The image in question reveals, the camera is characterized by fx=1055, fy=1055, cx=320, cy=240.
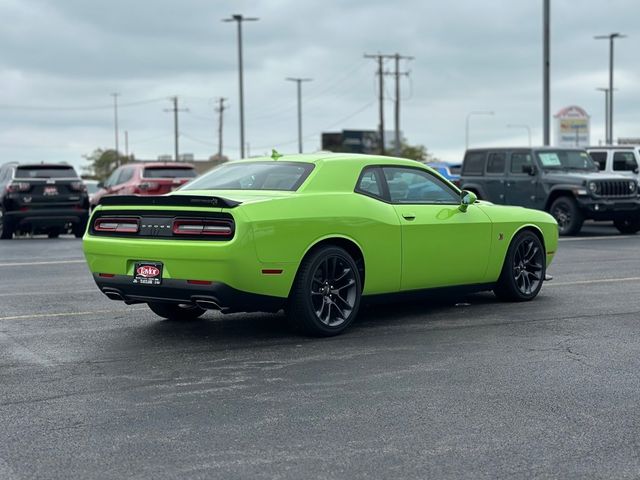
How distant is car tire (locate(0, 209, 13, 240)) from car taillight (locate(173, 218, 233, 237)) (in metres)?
14.8

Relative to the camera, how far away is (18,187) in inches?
846

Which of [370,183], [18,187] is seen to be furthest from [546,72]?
[370,183]

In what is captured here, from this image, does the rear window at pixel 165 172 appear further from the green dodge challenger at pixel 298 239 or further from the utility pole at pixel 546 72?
the green dodge challenger at pixel 298 239

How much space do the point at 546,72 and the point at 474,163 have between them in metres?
9.37

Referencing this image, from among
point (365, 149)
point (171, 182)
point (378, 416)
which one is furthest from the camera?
point (365, 149)

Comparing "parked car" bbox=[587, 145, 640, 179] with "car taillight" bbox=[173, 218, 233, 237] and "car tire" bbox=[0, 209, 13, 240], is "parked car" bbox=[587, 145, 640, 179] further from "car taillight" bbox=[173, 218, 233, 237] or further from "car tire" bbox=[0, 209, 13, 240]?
"car taillight" bbox=[173, 218, 233, 237]

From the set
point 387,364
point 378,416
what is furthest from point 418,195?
point 378,416

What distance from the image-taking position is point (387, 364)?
7.22 meters

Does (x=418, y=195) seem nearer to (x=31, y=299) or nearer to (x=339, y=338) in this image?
(x=339, y=338)

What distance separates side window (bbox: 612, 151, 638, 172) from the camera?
81.9 feet

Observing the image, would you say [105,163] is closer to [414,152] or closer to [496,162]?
[414,152]

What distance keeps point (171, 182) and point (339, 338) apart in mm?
17062

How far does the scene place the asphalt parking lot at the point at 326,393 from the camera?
16.1 feet

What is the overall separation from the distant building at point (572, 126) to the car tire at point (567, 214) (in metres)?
52.6
